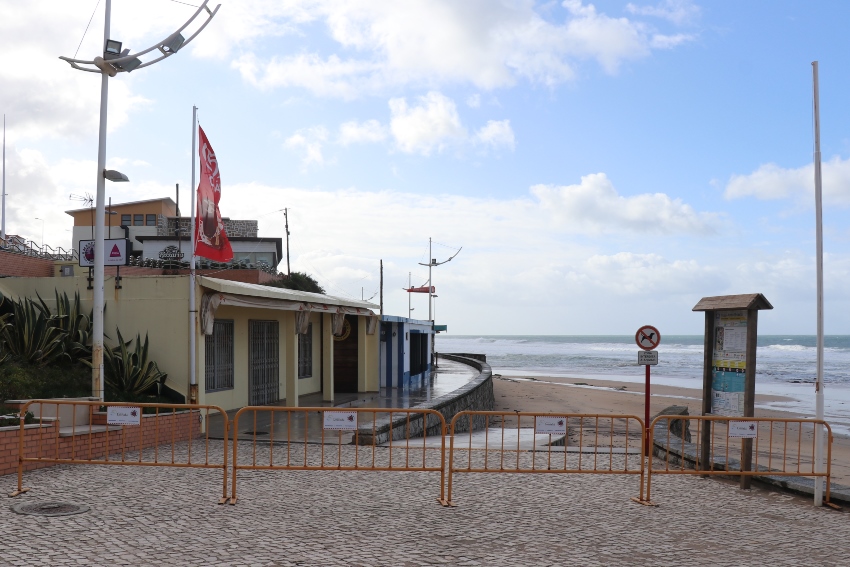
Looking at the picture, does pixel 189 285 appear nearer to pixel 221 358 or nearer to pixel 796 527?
pixel 221 358

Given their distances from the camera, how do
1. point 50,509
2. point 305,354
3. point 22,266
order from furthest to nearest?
point 305,354
point 22,266
point 50,509

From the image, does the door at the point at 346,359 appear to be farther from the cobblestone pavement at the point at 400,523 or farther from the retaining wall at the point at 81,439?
the cobblestone pavement at the point at 400,523

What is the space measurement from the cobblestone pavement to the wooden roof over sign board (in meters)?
A: 2.19

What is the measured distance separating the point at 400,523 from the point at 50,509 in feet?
10.8

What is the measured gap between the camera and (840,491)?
8.43 meters

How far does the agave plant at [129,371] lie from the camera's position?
12148 mm

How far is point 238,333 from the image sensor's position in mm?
15820

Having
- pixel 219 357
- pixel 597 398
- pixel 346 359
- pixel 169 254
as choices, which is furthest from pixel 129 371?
pixel 597 398

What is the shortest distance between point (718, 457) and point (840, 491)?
180cm

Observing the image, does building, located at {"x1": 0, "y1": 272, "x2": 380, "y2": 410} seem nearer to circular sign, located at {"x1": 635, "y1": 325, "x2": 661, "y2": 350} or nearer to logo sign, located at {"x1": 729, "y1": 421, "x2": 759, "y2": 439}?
circular sign, located at {"x1": 635, "y1": 325, "x2": 661, "y2": 350}

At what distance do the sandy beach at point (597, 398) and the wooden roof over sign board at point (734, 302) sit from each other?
11.4 m

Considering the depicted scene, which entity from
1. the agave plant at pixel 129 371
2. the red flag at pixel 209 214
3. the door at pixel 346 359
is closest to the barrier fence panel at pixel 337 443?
the agave plant at pixel 129 371

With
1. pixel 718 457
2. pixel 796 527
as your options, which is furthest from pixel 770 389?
pixel 796 527

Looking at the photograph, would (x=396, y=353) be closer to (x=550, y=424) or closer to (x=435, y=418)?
(x=435, y=418)
